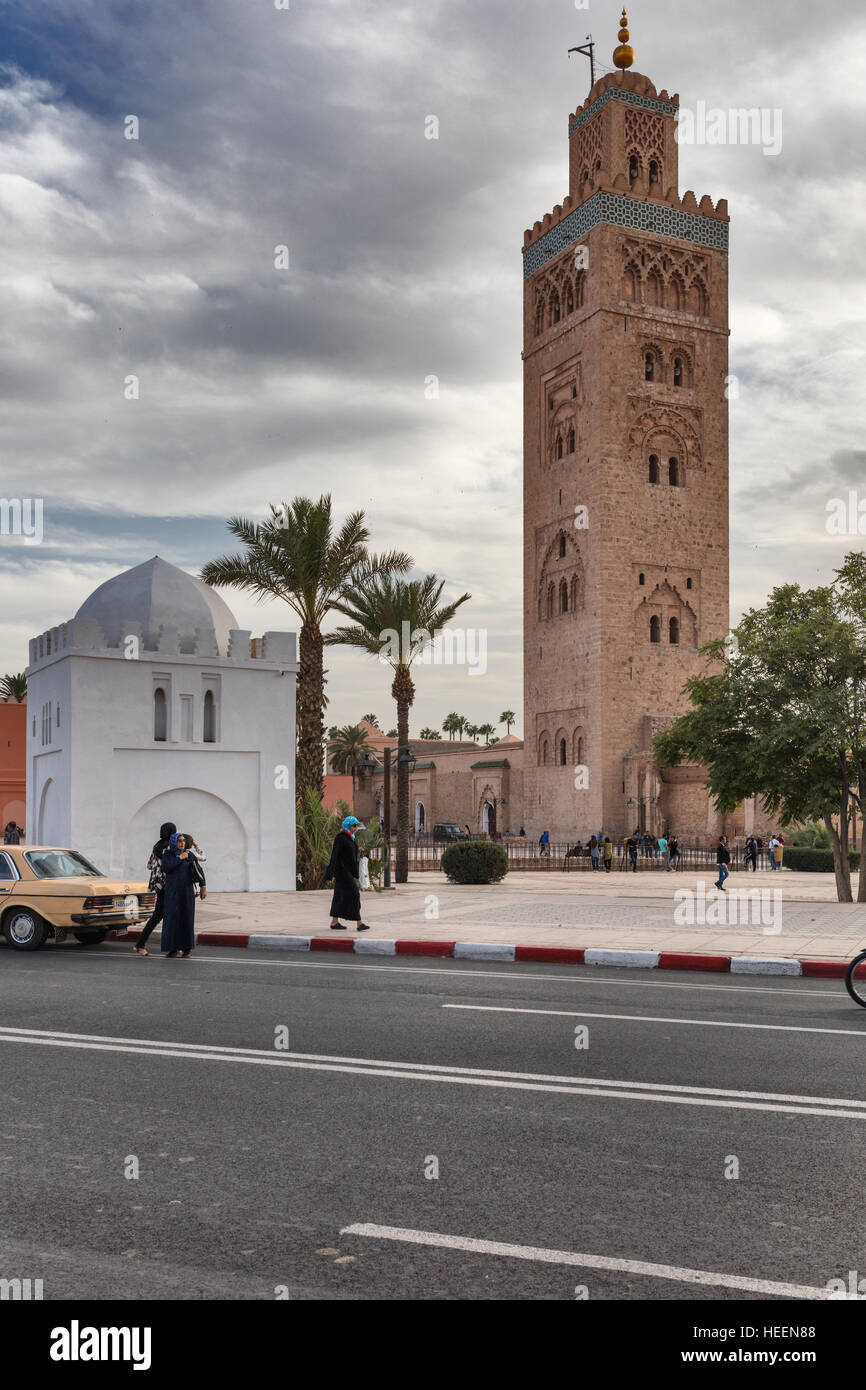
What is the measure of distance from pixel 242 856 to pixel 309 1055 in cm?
1503

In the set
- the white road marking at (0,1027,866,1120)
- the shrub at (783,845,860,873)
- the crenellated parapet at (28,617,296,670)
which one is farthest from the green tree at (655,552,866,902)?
the shrub at (783,845,860,873)

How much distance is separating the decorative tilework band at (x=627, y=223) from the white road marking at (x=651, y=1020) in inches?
2108

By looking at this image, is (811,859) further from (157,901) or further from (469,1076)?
(469,1076)

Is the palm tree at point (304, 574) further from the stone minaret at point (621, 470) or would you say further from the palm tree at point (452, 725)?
the palm tree at point (452, 725)

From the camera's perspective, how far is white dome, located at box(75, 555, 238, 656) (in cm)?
2172

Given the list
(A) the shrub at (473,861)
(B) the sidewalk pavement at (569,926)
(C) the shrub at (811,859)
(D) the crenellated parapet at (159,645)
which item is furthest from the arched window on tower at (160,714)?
(C) the shrub at (811,859)

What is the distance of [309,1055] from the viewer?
7.07 m

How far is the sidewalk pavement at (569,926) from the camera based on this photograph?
12805mm

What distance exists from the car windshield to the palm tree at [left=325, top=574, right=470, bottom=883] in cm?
1275

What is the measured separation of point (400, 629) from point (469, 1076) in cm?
2202

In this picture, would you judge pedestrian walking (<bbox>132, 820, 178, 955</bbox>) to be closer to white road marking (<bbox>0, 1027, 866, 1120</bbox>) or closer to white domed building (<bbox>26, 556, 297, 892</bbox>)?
white domed building (<bbox>26, 556, 297, 892</bbox>)

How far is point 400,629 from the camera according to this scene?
92.4 ft

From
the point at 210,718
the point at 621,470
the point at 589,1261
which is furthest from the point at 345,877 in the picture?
the point at 621,470
